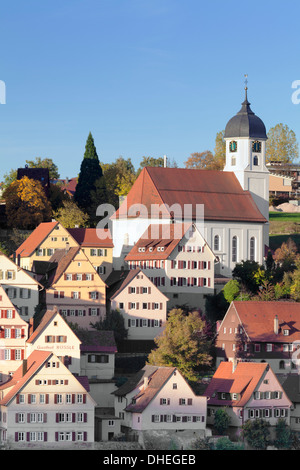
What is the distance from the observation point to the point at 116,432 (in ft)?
285

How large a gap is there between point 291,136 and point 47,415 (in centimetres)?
10314

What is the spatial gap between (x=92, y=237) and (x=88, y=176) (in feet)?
71.2

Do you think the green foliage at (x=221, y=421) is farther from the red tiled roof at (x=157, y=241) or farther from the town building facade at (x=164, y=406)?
the red tiled roof at (x=157, y=241)

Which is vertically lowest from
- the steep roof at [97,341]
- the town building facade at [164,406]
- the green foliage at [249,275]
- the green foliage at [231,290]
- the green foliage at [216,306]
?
the town building facade at [164,406]

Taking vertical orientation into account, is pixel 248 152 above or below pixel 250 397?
above

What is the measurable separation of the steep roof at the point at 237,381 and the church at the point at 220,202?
23198 millimetres

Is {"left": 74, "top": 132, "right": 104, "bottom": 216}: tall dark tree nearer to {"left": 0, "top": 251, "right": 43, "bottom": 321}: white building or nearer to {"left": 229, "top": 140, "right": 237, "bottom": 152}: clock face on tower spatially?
{"left": 229, "top": 140, "right": 237, "bottom": 152}: clock face on tower

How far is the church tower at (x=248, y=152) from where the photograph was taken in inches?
4931

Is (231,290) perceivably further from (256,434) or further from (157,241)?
(256,434)

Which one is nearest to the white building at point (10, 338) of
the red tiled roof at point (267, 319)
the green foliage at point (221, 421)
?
the green foliage at point (221, 421)

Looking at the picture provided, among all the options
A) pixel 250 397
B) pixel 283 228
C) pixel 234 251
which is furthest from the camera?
pixel 283 228

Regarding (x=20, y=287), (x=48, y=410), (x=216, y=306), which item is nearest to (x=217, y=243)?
(x=216, y=306)

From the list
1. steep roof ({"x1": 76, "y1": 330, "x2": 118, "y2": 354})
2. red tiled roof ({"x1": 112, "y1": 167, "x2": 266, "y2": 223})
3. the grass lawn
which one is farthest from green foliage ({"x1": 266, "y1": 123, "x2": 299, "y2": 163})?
steep roof ({"x1": 76, "y1": 330, "x2": 118, "y2": 354})

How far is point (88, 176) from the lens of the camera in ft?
443
